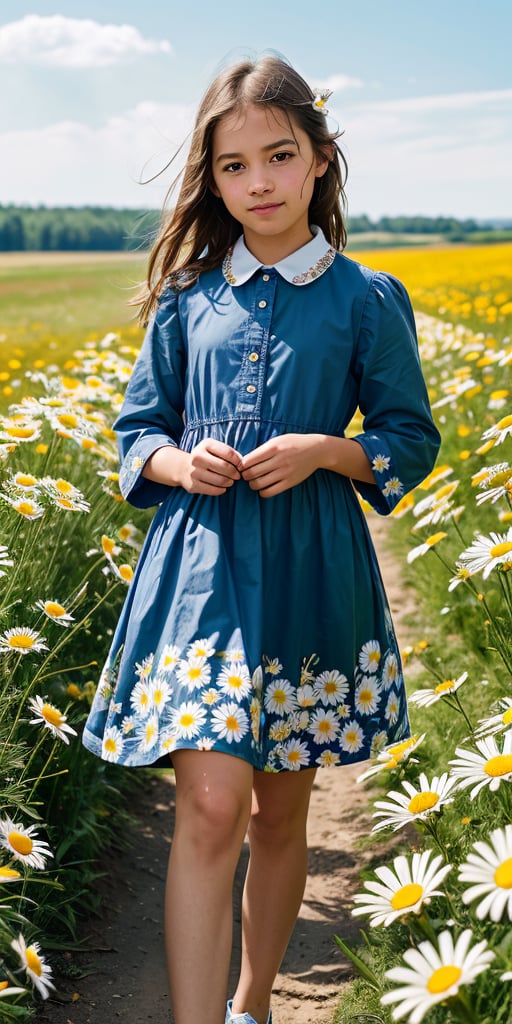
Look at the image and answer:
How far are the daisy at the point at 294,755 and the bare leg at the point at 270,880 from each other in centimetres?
9

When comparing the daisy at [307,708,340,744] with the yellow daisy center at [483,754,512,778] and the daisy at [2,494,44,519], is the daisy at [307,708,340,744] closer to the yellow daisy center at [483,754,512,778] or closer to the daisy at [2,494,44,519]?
the yellow daisy center at [483,754,512,778]

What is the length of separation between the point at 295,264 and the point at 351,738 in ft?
2.63

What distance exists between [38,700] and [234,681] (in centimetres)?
38

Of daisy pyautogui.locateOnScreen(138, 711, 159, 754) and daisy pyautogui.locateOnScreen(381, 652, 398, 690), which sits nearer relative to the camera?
daisy pyautogui.locateOnScreen(138, 711, 159, 754)

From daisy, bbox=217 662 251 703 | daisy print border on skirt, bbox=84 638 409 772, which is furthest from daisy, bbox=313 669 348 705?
daisy, bbox=217 662 251 703

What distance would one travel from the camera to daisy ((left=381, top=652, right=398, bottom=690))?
1.93 meters

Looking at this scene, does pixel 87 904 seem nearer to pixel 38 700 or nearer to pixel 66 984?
pixel 66 984

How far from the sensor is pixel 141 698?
1.77 metres

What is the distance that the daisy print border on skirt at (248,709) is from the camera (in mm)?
1632

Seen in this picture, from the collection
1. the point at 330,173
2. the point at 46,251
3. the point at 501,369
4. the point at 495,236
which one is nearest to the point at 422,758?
the point at 330,173

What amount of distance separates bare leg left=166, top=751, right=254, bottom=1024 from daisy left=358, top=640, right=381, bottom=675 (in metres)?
0.35

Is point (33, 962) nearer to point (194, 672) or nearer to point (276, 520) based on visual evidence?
point (194, 672)

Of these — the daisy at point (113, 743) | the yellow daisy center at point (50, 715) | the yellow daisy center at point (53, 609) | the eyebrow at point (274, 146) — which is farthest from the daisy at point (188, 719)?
the eyebrow at point (274, 146)

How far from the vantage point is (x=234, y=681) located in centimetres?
165
